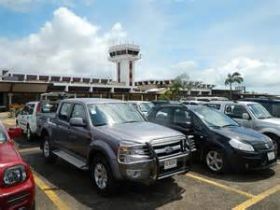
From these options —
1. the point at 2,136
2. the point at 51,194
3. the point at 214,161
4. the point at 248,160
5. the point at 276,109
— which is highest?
the point at 276,109

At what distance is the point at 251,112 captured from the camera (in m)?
10.3

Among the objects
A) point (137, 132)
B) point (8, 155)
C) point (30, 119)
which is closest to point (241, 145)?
point (137, 132)

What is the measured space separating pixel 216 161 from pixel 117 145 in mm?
3006

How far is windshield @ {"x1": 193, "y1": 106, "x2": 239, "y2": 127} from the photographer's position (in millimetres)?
8020

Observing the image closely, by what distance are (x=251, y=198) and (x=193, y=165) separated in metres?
2.50

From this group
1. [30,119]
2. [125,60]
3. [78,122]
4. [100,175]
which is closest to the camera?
[100,175]

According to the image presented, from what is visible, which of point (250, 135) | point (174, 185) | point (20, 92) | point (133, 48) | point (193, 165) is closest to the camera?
point (174, 185)

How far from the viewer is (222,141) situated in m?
7.24

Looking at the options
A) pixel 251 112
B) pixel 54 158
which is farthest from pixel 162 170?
pixel 251 112

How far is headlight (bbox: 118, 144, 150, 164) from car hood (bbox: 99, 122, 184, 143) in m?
0.14

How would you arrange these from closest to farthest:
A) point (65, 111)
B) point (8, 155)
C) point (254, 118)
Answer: point (8, 155), point (65, 111), point (254, 118)

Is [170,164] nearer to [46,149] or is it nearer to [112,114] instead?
[112,114]

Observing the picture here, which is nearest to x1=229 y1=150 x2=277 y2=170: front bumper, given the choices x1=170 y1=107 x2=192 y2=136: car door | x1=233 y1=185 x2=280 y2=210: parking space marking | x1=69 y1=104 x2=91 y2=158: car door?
x1=233 y1=185 x2=280 y2=210: parking space marking

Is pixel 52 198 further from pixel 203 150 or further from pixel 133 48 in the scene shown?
pixel 133 48
